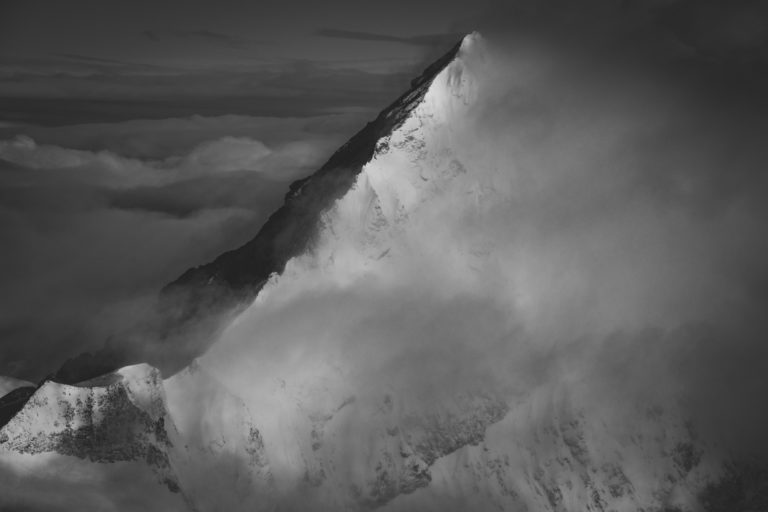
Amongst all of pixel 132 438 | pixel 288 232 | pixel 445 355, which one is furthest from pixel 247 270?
pixel 132 438

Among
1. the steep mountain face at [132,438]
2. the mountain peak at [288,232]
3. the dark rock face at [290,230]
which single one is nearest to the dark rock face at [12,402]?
the steep mountain face at [132,438]

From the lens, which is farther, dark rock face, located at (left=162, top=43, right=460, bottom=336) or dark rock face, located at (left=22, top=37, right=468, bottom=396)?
dark rock face, located at (left=162, top=43, right=460, bottom=336)

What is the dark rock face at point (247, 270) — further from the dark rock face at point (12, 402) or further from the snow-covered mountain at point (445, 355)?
the dark rock face at point (12, 402)

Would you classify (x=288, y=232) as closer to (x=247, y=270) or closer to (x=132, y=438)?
(x=247, y=270)

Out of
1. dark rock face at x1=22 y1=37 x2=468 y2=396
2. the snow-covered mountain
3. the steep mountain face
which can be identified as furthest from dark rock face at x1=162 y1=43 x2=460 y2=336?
the steep mountain face

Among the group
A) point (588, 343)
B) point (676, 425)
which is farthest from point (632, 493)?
point (588, 343)

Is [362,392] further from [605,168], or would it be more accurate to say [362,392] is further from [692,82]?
[692,82]

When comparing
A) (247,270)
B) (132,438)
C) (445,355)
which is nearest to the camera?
(132,438)

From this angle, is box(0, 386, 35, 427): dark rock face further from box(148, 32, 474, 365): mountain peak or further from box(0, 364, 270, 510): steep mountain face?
box(148, 32, 474, 365): mountain peak

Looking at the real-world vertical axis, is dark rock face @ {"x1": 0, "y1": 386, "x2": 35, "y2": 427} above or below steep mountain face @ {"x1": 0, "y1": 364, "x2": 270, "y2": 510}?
above
